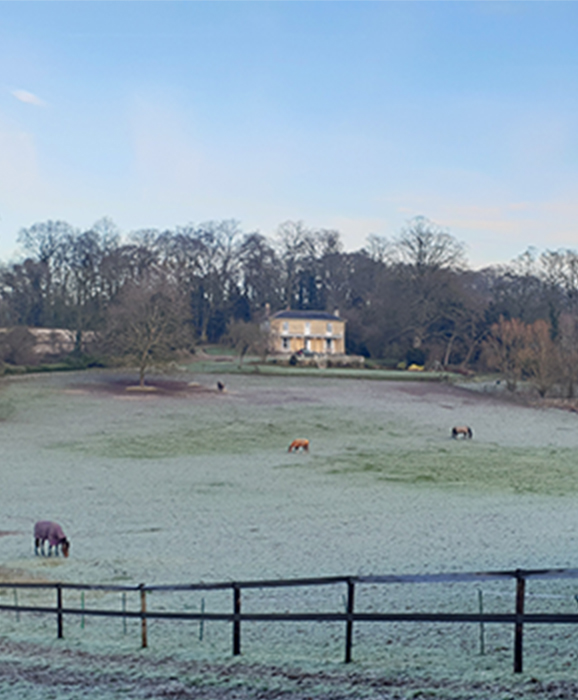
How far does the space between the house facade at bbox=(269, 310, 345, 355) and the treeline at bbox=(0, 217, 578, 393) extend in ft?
15.1

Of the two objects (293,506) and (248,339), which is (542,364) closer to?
(248,339)

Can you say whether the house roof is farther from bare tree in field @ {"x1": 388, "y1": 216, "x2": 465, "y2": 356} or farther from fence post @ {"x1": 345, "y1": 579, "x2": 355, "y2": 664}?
fence post @ {"x1": 345, "y1": 579, "x2": 355, "y2": 664}

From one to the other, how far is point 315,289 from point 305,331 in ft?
76.0

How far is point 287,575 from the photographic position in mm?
15508

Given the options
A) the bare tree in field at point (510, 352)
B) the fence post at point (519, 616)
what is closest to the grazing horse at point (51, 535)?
the fence post at point (519, 616)

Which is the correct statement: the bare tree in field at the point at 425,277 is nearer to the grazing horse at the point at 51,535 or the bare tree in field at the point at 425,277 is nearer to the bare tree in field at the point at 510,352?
the bare tree in field at the point at 510,352

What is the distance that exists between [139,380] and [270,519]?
47.0 metres

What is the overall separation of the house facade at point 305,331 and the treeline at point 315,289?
4.59m

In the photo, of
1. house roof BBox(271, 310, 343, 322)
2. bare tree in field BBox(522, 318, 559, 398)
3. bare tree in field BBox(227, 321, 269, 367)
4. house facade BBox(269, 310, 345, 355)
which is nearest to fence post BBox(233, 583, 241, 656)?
bare tree in field BBox(522, 318, 559, 398)

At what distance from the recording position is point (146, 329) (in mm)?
63969

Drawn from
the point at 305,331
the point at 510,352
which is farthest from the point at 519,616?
the point at 305,331

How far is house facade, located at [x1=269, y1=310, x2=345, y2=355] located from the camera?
101 metres

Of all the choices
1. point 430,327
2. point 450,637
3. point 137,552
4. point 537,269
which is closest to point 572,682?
point 450,637

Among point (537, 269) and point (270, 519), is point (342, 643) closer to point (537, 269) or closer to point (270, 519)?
point (270, 519)
